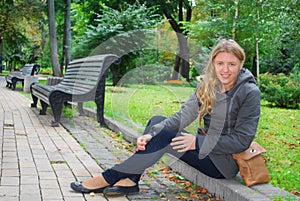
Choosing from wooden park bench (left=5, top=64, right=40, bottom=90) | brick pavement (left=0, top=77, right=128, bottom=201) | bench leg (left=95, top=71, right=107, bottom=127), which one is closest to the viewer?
brick pavement (left=0, top=77, right=128, bottom=201)

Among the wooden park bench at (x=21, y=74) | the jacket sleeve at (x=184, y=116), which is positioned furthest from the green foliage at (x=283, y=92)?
the jacket sleeve at (x=184, y=116)

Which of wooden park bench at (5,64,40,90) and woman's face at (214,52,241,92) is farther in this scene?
wooden park bench at (5,64,40,90)

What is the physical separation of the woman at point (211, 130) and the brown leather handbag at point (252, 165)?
0.06 metres

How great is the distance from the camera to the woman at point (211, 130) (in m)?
3.09

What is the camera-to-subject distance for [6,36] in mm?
26484

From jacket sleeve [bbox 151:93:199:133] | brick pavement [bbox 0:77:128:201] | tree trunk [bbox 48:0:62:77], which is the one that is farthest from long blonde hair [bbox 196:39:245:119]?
tree trunk [bbox 48:0:62:77]

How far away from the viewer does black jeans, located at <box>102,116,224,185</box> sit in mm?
3275

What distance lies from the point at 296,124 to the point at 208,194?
4461 millimetres

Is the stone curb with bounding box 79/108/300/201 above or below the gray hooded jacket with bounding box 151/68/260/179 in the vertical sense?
below

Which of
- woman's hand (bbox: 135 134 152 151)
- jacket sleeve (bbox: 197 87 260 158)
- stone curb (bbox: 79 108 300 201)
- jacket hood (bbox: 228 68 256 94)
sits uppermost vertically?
jacket hood (bbox: 228 68 256 94)

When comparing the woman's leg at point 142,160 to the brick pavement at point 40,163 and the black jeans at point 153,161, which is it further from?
the brick pavement at point 40,163

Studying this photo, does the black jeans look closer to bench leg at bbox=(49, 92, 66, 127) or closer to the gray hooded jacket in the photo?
the gray hooded jacket

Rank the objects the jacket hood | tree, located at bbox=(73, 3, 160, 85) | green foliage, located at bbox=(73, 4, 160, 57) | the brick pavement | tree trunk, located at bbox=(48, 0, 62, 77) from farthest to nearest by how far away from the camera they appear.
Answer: tree trunk, located at bbox=(48, 0, 62, 77)
green foliage, located at bbox=(73, 4, 160, 57)
tree, located at bbox=(73, 3, 160, 85)
the brick pavement
the jacket hood

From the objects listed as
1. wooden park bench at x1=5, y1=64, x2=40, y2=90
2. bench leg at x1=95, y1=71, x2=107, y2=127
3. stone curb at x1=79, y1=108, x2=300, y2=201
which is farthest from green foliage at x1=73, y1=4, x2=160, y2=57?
stone curb at x1=79, y1=108, x2=300, y2=201
